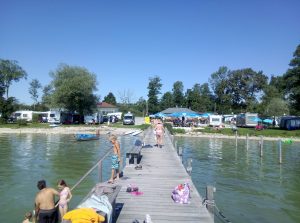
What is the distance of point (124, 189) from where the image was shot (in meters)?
10.7

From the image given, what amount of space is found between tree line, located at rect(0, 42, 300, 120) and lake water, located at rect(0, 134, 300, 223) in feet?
97.7

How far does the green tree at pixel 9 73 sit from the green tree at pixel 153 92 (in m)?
42.8

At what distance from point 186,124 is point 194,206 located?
57643 millimetres

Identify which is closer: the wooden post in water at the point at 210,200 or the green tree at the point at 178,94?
the wooden post in water at the point at 210,200

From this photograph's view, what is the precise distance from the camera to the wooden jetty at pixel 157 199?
8094 millimetres

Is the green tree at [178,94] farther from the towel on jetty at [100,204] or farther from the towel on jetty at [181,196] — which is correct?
the towel on jetty at [100,204]

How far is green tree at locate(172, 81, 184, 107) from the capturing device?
4614 inches

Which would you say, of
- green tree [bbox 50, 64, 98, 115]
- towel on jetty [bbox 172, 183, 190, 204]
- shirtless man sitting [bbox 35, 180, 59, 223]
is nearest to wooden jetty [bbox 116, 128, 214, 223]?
towel on jetty [bbox 172, 183, 190, 204]

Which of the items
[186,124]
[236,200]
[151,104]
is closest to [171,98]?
[151,104]

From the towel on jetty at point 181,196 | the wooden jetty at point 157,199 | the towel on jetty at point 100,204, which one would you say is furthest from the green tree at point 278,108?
the towel on jetty at point 100,204

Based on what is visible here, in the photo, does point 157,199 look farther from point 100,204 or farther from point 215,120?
point 215,120

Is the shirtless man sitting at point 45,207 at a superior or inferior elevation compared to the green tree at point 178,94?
inferior

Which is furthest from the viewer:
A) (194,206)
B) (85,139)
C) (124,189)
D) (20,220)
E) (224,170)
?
(85,139)

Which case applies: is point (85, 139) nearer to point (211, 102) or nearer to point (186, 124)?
point (186, 124)
